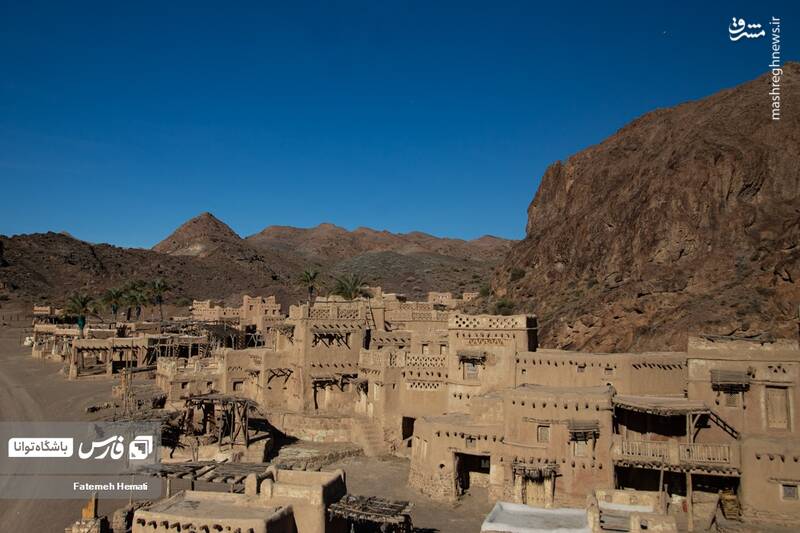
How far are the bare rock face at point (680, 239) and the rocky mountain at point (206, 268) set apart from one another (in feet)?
114

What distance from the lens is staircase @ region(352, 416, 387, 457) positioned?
34.2 metres

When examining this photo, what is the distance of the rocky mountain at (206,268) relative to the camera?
347 ft

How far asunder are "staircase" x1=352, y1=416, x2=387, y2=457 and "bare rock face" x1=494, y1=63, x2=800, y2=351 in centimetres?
1586

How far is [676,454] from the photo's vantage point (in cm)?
2411

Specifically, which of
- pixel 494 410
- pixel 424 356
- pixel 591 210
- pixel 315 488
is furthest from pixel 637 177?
pixel 315 488

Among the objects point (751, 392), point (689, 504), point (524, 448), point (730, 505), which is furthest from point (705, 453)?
point (524, 448)

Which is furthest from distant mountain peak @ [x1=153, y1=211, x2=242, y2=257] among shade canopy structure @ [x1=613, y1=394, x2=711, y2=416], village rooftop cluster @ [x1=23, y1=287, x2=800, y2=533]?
shade canopy structure @ [x1=613, y1=394, x2=711, y2=416]

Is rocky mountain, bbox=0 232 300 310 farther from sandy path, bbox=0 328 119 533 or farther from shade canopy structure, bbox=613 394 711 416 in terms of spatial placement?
shade canopy structure, bbox=613 394 711 416

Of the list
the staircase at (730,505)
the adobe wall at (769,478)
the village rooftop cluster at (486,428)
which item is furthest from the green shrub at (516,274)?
the adobe wall at (769,478)

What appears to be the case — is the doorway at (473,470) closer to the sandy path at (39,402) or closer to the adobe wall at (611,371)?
the adobe wall at (611,371)

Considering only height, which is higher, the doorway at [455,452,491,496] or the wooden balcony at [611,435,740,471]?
the wooden balcony at [611,435,740,471]

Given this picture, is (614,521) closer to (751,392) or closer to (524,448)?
(524,448)

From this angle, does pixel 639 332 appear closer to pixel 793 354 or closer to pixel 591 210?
pixel 793 354

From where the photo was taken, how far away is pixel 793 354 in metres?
24.6
